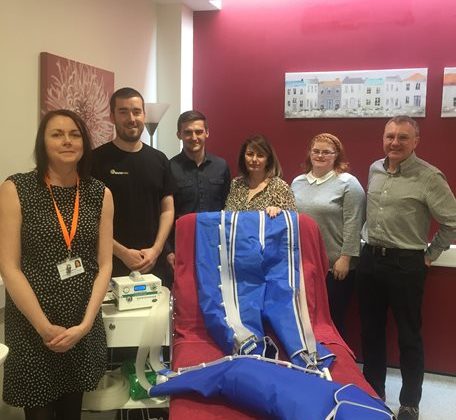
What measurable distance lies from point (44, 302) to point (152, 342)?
1.64 feet

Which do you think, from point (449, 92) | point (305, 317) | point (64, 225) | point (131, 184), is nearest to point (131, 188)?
point (131, 184)

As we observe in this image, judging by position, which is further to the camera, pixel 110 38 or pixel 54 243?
pixel 110 38

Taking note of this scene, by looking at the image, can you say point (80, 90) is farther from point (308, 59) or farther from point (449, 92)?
point (449, 92)

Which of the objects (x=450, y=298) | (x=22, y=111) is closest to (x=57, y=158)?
(x=22, y=111)

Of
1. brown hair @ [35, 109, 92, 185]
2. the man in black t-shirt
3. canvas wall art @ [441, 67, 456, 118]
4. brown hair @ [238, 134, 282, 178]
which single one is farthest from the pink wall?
brown hair @ [35, 109, 92, 185]

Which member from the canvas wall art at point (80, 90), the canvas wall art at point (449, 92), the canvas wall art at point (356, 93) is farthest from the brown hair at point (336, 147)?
the canvas wall art at point (80, 90)

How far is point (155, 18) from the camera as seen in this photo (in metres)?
3.45

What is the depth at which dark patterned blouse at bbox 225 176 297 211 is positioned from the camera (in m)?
2.52

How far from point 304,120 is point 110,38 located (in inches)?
52.6

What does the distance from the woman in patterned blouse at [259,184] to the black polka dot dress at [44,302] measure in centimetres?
99

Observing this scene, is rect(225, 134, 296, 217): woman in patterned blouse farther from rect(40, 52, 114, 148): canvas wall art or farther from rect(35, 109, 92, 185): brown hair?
rect(35, 109, 92, 185): brown hair

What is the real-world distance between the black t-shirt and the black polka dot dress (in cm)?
52

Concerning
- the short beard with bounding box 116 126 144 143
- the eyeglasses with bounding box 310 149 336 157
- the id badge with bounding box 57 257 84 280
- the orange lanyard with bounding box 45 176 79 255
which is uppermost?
the short beard with bounding box 116 126 144 143

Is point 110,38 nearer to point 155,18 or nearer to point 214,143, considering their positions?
point 155,18
